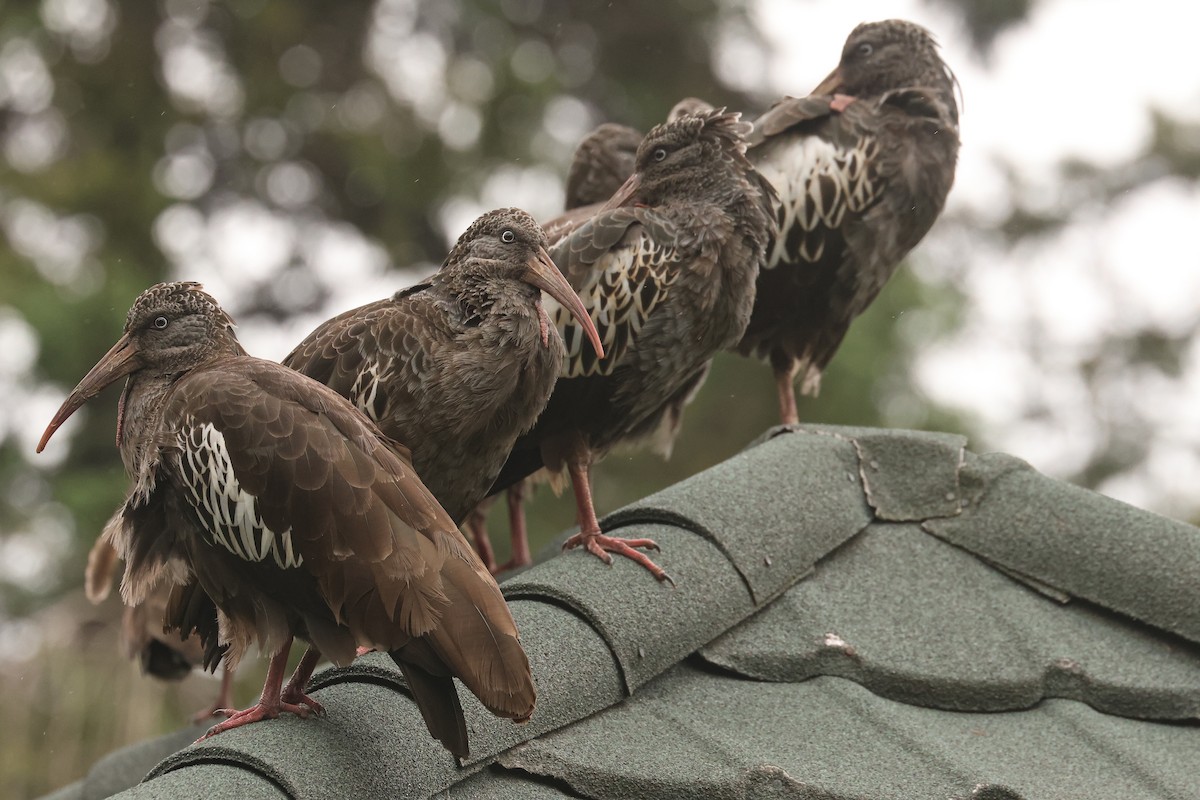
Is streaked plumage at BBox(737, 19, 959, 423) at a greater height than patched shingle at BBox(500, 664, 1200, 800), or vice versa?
streaked plumage at BBox(737, 19, 959, 423)

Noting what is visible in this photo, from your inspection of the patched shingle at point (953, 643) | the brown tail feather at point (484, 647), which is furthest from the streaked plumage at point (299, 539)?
the patched shingle at point (953, 643)

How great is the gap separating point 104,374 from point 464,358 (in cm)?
82

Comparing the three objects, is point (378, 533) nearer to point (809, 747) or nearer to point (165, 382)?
point (165, 382)

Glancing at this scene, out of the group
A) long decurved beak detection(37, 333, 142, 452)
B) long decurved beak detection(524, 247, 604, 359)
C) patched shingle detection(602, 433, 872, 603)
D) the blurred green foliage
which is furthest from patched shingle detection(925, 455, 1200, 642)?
the blurred green foliage

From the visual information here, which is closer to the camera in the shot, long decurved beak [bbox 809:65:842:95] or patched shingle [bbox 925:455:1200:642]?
patched shingle [bbox 925:455:1200:642]

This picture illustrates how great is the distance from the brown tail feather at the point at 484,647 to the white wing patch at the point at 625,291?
1.72m

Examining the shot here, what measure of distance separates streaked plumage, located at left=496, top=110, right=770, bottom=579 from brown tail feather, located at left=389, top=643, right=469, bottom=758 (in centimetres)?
151

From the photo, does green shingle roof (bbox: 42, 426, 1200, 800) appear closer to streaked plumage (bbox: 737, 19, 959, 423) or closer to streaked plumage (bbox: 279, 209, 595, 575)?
streaked plumage (bbox: 279, 209, 595, 575)

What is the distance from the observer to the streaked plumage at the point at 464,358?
3.76 meters

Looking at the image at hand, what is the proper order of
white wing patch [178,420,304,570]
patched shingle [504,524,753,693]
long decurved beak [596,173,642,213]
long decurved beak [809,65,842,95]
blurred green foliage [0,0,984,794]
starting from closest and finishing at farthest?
1. white wing patch [178,420,304,570]
2. patched shingle [504,524,753,693]
3. long decurved beak [596,173,642,213]
4. long decurved beak [809,65,842,95]
5. blurred green foliage [0,0,984,794]

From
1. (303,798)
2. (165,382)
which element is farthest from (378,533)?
(165,382)

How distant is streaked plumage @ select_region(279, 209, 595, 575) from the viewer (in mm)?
3762

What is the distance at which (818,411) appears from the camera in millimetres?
11633

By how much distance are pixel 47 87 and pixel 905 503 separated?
11.0 metres
